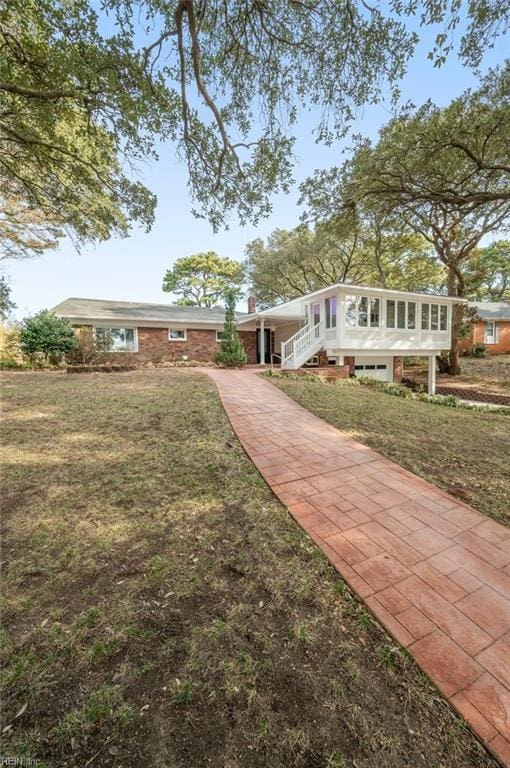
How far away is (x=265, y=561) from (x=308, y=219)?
8.86 m

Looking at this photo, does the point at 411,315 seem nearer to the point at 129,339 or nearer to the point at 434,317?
the point at 434,317

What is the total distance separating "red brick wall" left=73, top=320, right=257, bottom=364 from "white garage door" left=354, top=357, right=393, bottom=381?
619 cm

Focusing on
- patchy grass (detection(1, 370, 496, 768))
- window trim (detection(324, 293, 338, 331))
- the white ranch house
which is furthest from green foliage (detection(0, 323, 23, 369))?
window trim (detection(324, 293, 338, 331))

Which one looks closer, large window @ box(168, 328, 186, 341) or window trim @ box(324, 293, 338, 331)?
window trim @ box(324, 293, 338, 331)

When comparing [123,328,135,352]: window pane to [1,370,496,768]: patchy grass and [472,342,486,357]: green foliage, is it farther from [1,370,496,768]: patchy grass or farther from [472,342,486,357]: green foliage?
[472,342,486,357]: green foliage

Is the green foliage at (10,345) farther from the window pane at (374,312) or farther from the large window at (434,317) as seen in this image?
the large window at (434,317)

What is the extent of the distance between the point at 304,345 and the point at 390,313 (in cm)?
395

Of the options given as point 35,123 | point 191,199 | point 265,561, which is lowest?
point 265,561

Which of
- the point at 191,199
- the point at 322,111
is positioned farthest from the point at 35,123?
the point at 322,111

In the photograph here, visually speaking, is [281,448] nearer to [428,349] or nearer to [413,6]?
[413,6]

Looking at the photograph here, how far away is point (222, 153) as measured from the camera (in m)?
5.96

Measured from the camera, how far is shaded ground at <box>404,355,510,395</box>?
14039 millimetres

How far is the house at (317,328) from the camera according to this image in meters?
13.0

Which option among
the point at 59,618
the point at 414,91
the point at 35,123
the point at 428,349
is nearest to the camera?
the point at 59,618
